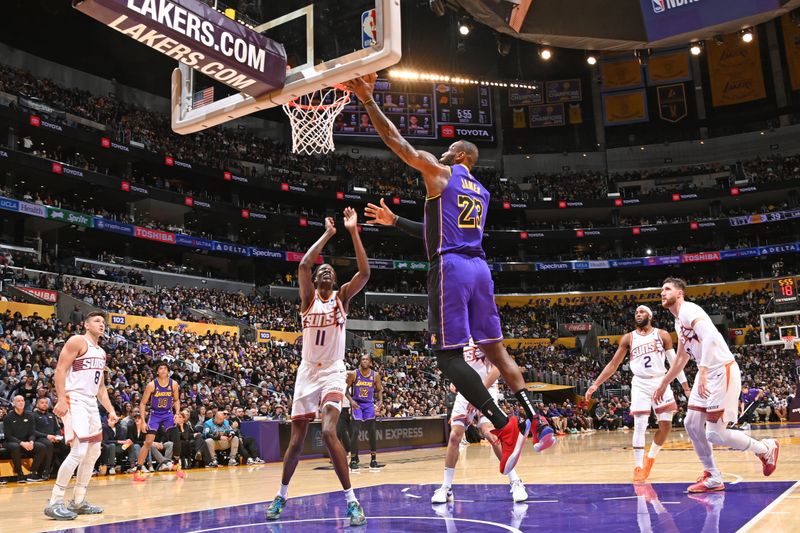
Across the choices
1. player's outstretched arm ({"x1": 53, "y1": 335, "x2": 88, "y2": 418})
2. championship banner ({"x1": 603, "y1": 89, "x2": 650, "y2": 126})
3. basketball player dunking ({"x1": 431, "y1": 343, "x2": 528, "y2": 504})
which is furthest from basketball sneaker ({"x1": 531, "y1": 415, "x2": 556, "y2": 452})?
championship banner ({"x1": 603, "y1": 89, "x2": 650, "y2": 126})

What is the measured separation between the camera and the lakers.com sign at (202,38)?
6035 millimetres

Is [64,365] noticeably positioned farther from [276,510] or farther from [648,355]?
[648,355]

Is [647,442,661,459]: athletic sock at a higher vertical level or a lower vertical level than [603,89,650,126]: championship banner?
lower

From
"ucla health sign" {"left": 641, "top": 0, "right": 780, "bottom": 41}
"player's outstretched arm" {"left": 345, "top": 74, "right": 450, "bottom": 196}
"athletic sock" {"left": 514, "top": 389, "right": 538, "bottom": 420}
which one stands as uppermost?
"ucla health sign" {"left": 641, "top": 0, "right": 780, "bottom": 41}

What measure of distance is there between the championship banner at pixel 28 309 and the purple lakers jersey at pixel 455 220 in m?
21.8

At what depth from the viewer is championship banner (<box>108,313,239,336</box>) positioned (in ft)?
85.1

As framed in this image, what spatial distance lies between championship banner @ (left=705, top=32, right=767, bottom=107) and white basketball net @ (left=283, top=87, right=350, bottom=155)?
43070mm

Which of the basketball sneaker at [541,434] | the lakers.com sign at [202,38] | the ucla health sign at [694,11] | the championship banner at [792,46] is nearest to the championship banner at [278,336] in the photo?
the ucla health sign at [694,11]

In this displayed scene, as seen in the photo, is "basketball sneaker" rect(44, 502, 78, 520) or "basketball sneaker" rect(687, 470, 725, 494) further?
"basketball sneaker" rect(44, 502, 78, 520)

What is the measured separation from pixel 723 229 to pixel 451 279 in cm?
4824

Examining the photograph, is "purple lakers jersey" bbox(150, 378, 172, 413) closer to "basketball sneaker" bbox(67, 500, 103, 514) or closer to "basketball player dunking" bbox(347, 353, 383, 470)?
"basketball player dunking" bbox(347, 353, 383, 470)

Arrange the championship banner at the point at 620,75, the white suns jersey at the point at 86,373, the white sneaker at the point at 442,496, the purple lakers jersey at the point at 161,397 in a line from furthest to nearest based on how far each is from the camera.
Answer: the championship banner at the point at 620,75, the purple lakers jersey at the point at 161,397, the white suns jersey at the point at 86,373, the white sneaker at the point at 442,496

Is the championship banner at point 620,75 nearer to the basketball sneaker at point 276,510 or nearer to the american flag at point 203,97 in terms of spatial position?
the american flag at point 203,97

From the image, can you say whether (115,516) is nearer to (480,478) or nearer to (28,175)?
(480,478)
